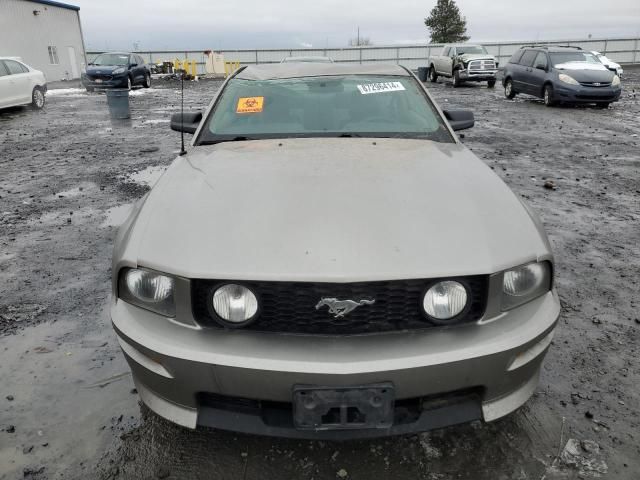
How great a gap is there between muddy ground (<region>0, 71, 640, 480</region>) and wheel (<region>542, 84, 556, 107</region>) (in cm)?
860

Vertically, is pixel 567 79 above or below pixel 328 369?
above

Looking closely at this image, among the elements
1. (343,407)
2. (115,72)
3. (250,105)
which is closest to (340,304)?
(343,407)

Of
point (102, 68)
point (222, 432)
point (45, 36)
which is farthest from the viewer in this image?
point (45, 36)

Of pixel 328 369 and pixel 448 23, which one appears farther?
pixel 448 23

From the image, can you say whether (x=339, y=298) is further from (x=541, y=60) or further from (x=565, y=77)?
(x=541, y=60)

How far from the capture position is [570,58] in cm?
1465

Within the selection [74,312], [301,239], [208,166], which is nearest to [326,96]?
[208,166]

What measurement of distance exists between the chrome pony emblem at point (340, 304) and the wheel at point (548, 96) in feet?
48.4

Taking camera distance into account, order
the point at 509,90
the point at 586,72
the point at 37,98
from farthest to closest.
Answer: the point at 509,90 < the point at 37,98 < the point at 586,72

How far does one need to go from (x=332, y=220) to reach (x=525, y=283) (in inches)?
31.5

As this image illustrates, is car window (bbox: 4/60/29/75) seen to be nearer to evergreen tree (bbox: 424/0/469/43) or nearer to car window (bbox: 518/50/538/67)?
car window (bbox: 518/50/538/67)

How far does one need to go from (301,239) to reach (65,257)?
3.24 metres

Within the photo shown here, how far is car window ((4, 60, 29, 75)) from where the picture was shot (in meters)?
13.9

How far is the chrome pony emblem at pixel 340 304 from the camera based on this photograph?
177 cm
